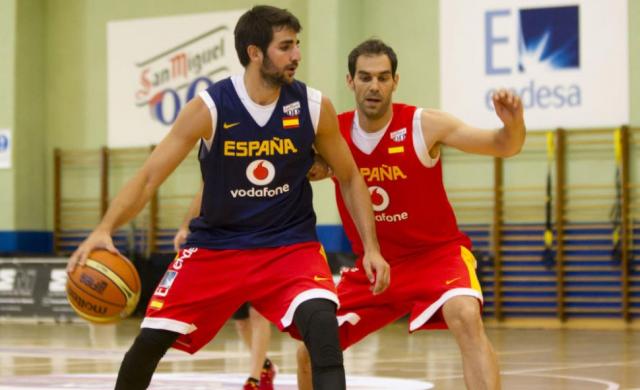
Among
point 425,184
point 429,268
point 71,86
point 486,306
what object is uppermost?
point 71,86

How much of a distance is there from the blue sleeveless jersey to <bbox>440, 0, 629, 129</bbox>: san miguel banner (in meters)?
10.2

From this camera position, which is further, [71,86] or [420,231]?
[71,86]

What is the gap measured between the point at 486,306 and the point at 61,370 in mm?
7350

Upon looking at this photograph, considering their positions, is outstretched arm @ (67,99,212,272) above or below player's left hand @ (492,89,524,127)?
below

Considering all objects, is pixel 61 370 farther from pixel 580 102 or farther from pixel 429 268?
pixel 580 102

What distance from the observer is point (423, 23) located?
15773mm

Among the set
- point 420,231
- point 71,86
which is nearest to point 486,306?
point 71,86

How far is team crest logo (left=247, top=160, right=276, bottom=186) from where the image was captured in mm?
4840

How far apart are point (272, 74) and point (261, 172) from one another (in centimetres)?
39

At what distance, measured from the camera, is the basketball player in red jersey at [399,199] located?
542 cm

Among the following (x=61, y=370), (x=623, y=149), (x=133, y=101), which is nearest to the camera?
(x=61, y=370)

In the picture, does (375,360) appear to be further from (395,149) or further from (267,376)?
(395,149)

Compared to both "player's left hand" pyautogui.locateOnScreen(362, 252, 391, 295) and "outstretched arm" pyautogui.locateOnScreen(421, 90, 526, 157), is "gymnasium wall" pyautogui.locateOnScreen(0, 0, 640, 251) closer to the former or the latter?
"outstretched arm" pyautogui.locateOnScreen(421, 90, 526, 157)

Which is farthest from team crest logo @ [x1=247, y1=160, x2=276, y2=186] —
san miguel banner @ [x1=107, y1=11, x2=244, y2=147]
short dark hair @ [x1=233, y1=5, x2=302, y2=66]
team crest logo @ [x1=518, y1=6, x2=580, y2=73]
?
san miguel banner @ [x1=107, y1=11, x2=244, y2=147]
